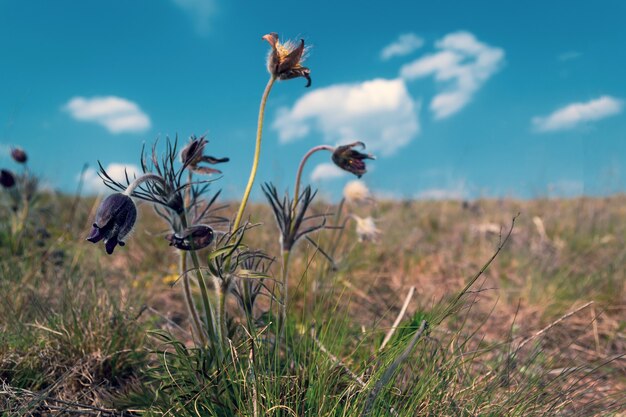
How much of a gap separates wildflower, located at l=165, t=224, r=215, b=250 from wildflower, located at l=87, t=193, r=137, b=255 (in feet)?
0.42

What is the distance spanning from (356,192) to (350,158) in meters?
1.11

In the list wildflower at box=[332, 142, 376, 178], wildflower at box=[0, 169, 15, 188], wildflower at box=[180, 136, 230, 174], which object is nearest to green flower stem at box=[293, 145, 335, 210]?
wildflower at box=[332, 142, 376, 178]

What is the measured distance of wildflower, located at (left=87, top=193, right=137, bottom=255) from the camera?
1.44 metres

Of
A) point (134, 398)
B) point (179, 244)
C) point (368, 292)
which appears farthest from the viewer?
point (368, 292)

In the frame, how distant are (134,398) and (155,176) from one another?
806mm

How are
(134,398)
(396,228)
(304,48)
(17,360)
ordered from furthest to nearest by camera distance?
(396,228) < (17,360) < (134,398) < (304,48)

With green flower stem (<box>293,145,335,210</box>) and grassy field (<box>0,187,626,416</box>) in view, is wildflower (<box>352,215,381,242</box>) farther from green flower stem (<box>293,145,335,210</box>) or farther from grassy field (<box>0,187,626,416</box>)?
green flower stem (<box>293,145,335,210</box>)

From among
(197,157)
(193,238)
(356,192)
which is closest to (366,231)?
(356,192)

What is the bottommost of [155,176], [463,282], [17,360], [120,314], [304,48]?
[17,360]

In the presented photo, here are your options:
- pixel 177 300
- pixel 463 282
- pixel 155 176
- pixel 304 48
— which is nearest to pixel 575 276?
pixel 463 282

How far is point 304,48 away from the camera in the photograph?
165 centimetres

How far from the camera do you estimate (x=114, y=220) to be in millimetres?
1465

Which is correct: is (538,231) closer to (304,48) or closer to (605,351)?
(605,351)

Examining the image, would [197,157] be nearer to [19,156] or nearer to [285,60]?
[285,60]
